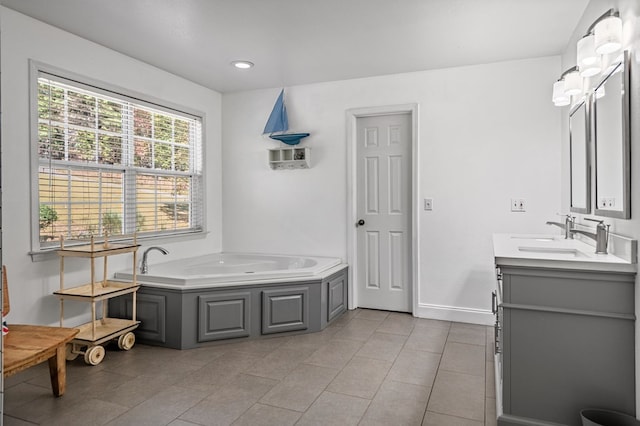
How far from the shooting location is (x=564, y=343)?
1.92 m

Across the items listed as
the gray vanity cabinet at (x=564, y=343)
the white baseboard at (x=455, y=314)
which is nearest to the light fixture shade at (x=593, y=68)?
the gray vanity cabinet at (x=564, y=343)

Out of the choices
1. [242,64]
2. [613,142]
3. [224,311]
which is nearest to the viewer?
[613,142]

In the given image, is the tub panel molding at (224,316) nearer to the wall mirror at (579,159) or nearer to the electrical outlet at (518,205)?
the electrical outlet at (518,205)

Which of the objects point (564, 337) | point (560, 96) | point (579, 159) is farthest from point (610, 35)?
point (564, 337)

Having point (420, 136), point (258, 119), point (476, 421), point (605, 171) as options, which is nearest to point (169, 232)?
point (258, 119)

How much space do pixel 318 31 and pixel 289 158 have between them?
60.8 inches

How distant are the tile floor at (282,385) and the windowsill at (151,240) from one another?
72cm

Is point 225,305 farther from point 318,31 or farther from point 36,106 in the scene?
point 318,31

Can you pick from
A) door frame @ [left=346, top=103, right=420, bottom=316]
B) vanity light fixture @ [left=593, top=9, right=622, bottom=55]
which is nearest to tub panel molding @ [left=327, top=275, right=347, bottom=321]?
door frame @ [left=346, top=103, right=420, bottom=316]

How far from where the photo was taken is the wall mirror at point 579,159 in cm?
260

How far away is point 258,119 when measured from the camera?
15.0 ft

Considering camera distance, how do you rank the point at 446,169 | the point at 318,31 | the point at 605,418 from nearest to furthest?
1. the point at 605,418
2. the point at 318,31
3. the point at 446,169

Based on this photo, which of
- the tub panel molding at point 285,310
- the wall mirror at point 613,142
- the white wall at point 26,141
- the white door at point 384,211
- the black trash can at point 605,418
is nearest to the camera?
the black trash can at point 605,418

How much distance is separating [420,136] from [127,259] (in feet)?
9.07
